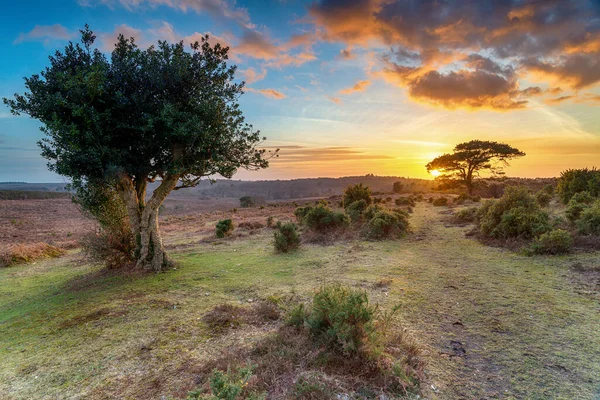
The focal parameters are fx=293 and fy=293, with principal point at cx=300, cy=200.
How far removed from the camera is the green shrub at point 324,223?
1589 centimetres

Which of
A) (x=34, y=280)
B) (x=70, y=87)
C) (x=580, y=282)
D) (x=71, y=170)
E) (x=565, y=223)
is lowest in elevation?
(x=34, y=280)

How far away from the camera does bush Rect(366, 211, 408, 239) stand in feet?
47.7

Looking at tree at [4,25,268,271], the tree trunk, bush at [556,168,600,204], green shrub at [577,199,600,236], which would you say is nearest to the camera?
tree at [4,25,268,271]

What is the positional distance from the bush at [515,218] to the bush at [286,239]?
8256mm

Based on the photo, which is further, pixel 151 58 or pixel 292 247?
pixel 292 247

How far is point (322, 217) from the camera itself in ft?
52.2

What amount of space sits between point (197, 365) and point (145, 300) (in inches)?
142

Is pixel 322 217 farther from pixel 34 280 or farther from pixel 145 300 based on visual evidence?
pixel 34 280

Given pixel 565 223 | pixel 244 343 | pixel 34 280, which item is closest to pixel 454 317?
pixel 244 343

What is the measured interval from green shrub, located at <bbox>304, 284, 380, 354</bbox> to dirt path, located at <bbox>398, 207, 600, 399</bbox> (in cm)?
99

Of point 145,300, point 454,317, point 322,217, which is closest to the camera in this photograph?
point 454,317

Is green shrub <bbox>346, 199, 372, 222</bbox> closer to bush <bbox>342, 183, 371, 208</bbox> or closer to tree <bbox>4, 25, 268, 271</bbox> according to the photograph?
bush <bbox>342, 183, 371, 208</bbox>

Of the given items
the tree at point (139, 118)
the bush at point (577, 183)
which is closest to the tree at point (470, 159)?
the bush at point (577, 183)

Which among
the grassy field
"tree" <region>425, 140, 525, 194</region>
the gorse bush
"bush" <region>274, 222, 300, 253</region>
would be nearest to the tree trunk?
the grassy field
